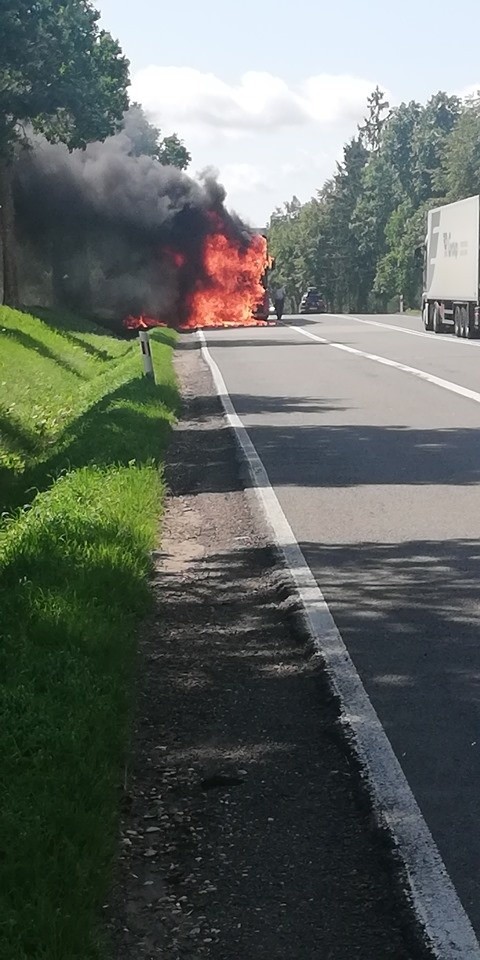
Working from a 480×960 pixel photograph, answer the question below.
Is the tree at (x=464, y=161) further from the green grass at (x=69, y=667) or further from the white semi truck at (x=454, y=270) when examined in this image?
the green grass at (x=69, y=667)

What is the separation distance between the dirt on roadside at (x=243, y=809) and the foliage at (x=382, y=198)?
114 m

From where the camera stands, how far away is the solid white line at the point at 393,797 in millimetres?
4172

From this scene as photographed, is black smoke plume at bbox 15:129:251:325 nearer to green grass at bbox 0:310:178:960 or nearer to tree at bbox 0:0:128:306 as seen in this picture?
tree at bbox 0:0:128:306

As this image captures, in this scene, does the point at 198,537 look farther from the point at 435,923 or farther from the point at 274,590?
the point at 435,923

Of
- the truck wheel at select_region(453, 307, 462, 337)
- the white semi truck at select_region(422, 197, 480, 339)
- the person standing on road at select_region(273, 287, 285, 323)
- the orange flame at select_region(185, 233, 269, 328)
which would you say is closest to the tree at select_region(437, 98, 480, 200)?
the person standing on road at select_region(273, 287, 285, 323)

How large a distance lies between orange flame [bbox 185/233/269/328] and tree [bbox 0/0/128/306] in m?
5.37

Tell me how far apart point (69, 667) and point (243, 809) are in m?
1.49

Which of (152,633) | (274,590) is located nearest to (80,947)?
(152,633)

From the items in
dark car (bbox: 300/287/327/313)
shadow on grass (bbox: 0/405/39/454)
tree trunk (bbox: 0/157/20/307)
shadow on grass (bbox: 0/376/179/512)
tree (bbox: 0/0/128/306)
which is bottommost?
dark car (bbox: 300/287/327/313)

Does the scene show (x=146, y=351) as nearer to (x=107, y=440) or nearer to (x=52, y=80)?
(x=107, y=440)

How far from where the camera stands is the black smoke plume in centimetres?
4956

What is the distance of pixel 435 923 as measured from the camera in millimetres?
4207

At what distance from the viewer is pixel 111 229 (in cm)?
5059

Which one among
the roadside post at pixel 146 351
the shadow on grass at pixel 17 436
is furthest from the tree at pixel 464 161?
the shadow on grass at pixel 17 436
